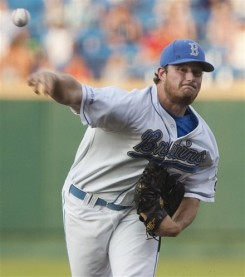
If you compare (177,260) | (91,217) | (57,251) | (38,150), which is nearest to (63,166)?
(38,150)

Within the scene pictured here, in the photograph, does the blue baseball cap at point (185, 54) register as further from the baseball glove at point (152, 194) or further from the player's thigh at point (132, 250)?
the player's thigh at point (132, 250)

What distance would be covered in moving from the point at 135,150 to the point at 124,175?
0.64ft

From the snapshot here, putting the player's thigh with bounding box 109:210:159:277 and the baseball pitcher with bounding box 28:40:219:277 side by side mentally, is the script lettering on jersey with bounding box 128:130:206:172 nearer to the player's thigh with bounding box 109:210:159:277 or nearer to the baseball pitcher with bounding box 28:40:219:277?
the baseball pitcher with bounding box 28:40:219:277

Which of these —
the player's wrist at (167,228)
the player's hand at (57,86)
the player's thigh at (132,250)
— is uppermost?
the player's hand at (57,86)

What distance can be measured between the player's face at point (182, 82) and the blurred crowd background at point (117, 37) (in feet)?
19.5

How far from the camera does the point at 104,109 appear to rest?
4609 mm

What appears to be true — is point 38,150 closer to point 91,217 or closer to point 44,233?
point 44,233

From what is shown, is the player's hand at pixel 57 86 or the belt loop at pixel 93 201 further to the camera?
the belt loop at pixel 93 201

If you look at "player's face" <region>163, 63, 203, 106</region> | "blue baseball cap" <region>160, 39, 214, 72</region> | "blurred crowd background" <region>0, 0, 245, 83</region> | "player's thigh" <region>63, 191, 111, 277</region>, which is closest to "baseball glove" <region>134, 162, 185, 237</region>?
"player's thigh" <region>63, 191, 111, 277</region>

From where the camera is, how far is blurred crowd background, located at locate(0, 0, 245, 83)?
36.0 ft

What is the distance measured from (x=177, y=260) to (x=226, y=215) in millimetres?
904

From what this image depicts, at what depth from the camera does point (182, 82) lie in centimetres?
491

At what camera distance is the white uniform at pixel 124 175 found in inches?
193

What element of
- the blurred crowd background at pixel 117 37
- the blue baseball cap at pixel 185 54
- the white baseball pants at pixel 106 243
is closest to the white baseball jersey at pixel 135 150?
the white baseball pants at pixel 106 243
